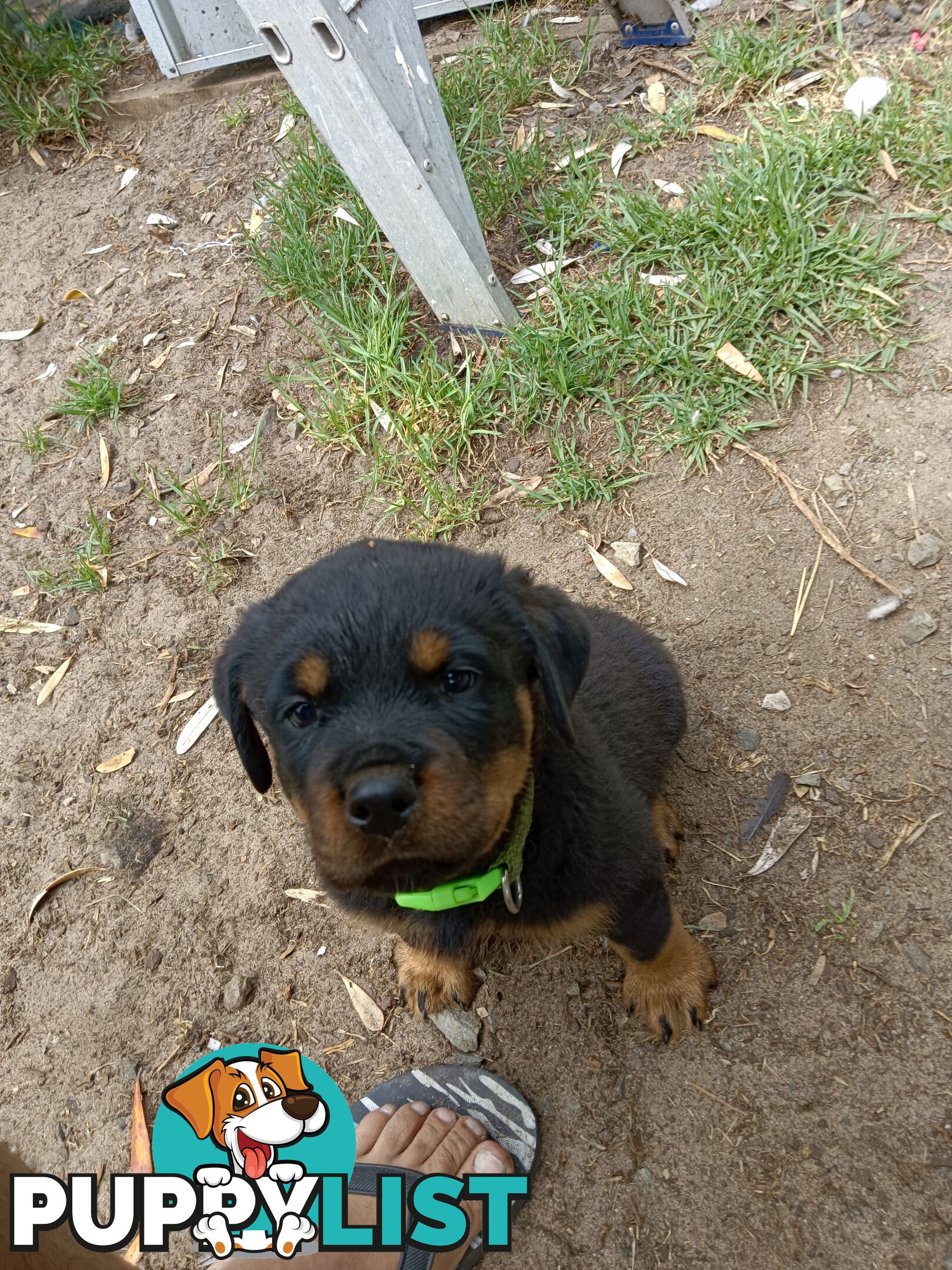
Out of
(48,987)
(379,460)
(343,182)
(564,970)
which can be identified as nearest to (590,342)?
(379,460)

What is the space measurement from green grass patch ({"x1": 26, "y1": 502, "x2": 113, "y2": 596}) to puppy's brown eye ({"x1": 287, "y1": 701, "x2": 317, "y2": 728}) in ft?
7.41

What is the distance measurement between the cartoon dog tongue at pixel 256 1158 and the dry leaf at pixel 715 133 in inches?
159

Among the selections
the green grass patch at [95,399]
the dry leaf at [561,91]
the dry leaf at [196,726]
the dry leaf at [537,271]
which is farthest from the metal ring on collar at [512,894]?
the dry leaf at [561,91]

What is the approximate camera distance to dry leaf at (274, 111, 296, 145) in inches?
184

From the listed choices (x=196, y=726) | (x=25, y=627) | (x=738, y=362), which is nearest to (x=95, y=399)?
(x=25, y=627)

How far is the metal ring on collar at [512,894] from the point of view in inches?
73.7

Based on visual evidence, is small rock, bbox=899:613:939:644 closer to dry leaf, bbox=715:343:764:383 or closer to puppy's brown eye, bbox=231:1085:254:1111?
dry leaf, bbox=715:343:764:383

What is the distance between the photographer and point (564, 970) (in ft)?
8.32

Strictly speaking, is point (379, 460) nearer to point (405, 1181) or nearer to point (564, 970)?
point (564, 970)

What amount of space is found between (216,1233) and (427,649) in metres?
1.68

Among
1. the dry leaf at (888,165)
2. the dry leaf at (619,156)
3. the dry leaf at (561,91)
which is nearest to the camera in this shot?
the dry leaf at (888,165)

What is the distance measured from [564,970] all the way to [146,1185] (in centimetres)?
123

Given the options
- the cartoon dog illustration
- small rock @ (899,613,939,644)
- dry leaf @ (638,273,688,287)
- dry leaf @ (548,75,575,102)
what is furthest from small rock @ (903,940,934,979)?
dry leaf @ (548,75,575,102)

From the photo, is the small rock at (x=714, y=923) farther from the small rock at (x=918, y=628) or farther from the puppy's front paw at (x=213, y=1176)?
the puppy's front paw at (x=213, y=1176)
